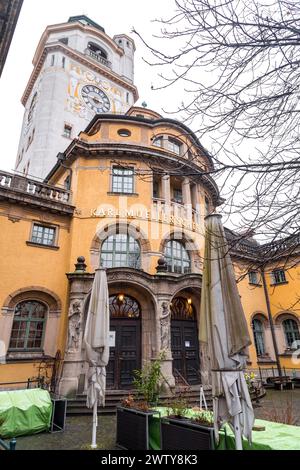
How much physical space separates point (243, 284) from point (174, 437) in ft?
56.8

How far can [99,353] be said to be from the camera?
7395 millimetres

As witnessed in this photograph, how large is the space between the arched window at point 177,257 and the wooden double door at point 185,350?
9.23 ft

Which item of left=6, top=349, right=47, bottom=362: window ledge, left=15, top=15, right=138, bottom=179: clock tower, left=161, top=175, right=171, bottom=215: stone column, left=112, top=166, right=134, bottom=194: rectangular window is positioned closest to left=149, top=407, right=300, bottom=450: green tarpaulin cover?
left=6, top=349, right=47, bottom=362: window ledge

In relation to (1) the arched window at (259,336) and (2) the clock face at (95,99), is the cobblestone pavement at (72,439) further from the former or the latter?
(2) the clock face at (95,99)

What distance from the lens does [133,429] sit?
238 inches

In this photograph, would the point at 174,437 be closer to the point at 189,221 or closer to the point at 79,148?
the point at 189,221

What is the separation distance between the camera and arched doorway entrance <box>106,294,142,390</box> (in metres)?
12.4

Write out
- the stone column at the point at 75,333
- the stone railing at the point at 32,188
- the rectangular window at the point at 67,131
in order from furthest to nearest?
the rectangular window at the point at 67,131, the stone railing at the point at 32,188, the stone column at the point at 75,333

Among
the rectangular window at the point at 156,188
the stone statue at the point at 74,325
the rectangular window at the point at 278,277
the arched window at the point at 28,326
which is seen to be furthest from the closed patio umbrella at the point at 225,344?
the rectangular window at the point at 278,277

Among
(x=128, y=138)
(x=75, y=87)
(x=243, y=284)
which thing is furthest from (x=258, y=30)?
(x=75, y=87)

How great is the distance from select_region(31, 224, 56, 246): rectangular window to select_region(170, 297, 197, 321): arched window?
6.92 meters

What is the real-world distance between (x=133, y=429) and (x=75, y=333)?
641cm

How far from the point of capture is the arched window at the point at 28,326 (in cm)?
1227

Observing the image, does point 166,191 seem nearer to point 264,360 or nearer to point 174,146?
point 174,146
